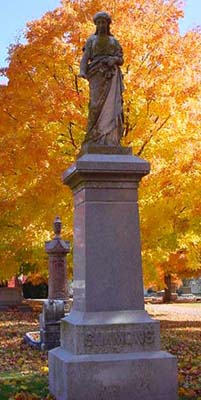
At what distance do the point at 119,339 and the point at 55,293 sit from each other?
9.88 m

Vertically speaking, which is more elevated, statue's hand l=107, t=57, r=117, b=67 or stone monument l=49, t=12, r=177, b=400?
statue's hand l=107, t=57, r=117, b=67

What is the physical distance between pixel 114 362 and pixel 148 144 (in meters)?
7.86

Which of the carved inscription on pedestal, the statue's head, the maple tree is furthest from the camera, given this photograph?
the maple tree

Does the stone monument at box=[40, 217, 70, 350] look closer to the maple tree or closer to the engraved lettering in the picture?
the maple tree

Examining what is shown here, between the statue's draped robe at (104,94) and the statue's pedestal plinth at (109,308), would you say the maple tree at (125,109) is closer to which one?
the statue's draped robe at (104,94)

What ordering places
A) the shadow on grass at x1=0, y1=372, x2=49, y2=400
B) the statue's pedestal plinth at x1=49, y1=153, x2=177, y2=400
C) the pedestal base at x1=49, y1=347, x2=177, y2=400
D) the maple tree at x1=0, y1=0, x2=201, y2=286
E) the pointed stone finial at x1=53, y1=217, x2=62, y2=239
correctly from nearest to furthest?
the pedestal base at x1=49, y1=347, x2=177, y2=400, the statue's pedestal plinth at x1=49, y1=153, x2=177, y2=400, the shadow on grass at x1=0, y1=372, x2=49, y2=400, the maple tree at x1=0, y1=0, x2=201, y2=286, the pointed stone finial at x1=53, y1=217, x2=62, y2=239

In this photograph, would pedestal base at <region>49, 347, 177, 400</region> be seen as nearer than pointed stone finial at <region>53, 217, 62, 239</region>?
Yes

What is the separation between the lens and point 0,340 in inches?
559

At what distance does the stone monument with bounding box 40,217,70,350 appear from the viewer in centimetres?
1252

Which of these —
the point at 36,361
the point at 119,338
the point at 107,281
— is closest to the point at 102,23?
the point at 107,281

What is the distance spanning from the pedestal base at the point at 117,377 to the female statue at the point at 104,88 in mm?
2586

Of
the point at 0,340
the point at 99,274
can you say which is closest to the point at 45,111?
the point at 0,340

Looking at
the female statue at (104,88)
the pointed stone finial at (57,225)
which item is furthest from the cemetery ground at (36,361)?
the female statue at (104,88)

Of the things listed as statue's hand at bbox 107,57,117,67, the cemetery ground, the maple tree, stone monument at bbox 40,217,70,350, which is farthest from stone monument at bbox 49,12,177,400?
the maple tree
